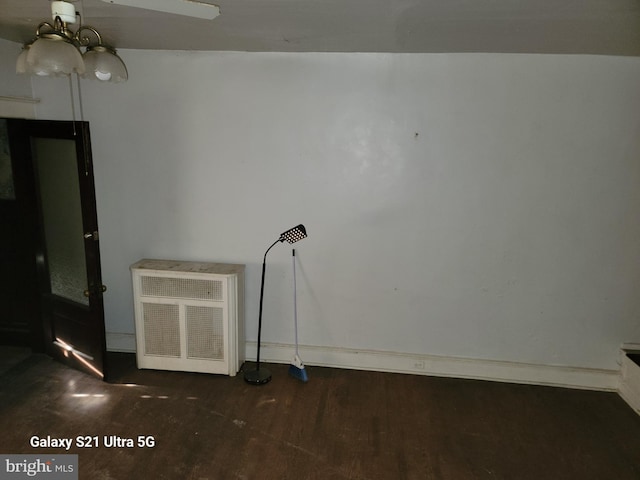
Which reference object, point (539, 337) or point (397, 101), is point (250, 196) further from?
point (539, 337)

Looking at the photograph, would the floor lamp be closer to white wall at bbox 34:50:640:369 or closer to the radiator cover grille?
white wall at bbox 34:50:640:369

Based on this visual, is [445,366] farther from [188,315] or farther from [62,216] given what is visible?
[62,216]

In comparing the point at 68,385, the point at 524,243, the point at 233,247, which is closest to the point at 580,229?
the point at 524,243

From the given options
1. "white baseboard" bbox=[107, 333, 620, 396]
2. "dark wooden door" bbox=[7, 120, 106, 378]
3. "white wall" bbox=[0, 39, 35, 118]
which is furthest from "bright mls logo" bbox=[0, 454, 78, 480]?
"white wall" bbox=[0, 39, 35, 118]

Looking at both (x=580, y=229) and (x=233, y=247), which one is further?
(x=233, y=247)

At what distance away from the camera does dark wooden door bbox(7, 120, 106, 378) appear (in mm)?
3000

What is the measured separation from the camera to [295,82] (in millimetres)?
3094

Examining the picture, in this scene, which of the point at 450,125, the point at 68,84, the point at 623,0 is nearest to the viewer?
the point at 623,0

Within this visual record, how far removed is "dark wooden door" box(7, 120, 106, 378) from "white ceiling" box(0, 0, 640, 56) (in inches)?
29.7

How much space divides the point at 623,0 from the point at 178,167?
2.89m

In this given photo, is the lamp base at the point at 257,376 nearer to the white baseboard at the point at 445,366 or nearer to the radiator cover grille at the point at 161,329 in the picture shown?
the white baseboard at the point at 445,366

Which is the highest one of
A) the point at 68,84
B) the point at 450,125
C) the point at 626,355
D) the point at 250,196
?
the point at 68,84

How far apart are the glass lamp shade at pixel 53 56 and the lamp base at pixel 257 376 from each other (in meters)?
2.35

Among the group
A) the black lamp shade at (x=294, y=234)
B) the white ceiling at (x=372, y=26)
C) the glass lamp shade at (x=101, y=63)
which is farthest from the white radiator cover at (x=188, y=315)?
the white ceiling at (x=372, y=26)
